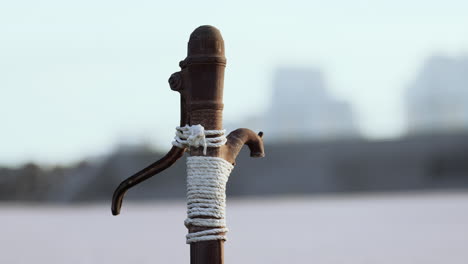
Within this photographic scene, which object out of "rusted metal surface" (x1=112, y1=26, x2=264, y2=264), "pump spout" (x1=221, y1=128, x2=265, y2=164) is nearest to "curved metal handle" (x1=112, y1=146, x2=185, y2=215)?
"rusted metal surface" (x1=112, y1=26, x2=264, y2=264)

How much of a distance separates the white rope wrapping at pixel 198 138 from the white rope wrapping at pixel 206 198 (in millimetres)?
51

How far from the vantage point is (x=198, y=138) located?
253 cm

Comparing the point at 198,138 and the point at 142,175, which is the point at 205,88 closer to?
the point at 198,138

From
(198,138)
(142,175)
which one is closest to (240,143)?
(198,138)

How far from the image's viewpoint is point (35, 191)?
62.4ft

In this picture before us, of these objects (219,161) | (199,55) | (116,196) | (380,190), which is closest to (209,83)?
(199,55)

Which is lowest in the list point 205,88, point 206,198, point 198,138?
point 206,198

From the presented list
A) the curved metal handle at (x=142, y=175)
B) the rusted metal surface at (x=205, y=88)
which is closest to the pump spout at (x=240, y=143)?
the rusted metal surface at (x=205, y=88)

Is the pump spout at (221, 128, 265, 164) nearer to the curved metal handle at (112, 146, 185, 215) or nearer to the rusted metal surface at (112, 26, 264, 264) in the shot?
the rusted metal surface at (112, 26, 264, 264)

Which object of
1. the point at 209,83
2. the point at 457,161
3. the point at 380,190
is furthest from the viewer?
the point at 457,161

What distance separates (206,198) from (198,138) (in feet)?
0.71

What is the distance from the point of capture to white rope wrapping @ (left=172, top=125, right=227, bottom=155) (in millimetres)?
2525

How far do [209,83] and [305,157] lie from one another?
17.1 m

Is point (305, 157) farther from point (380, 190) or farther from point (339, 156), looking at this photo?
point (380, 190)
